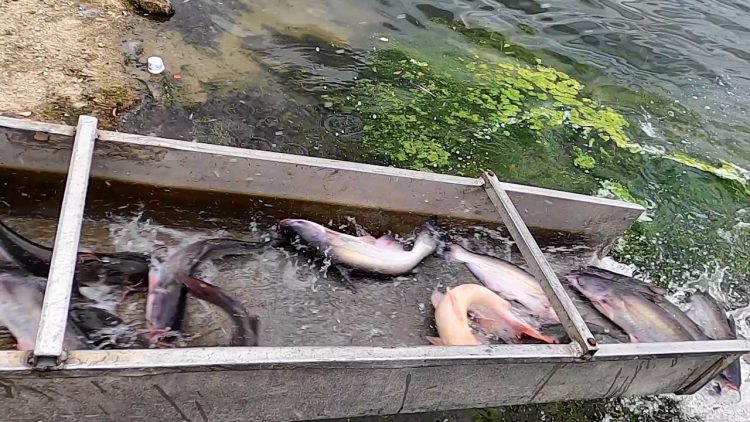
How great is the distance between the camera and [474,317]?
12.6 feet

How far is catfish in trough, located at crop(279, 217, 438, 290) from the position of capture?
391 cm

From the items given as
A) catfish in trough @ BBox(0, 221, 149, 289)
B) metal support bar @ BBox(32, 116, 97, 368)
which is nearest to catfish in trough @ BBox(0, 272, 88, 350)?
catfish in trough @ BBox(0, 221, 149, 289)

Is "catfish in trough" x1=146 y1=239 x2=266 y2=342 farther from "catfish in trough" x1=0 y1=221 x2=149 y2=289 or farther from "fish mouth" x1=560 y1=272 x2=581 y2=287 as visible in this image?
"fish mouth" x1=560 y1=272 x2=581 y2=287

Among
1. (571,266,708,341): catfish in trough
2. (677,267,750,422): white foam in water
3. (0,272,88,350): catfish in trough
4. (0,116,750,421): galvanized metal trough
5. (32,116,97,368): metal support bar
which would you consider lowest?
(677,267,750,422): white foam in water

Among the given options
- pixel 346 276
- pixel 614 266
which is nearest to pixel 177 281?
pixel 346 276

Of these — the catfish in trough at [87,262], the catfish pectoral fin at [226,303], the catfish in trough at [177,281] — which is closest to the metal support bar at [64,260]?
the catfish in trough at [87,262]

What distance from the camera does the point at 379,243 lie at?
410 cm

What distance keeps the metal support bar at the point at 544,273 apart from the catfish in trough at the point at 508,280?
0.45 m

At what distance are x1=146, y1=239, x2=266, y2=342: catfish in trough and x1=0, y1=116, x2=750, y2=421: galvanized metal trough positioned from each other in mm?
348

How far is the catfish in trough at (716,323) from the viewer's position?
13.2ft

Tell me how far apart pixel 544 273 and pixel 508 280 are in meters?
0.76

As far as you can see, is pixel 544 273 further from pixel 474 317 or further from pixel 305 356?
pixel 305 356

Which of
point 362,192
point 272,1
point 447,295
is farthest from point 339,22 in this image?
point 447,295

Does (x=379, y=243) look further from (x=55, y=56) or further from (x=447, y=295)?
(x=55, y=56)
